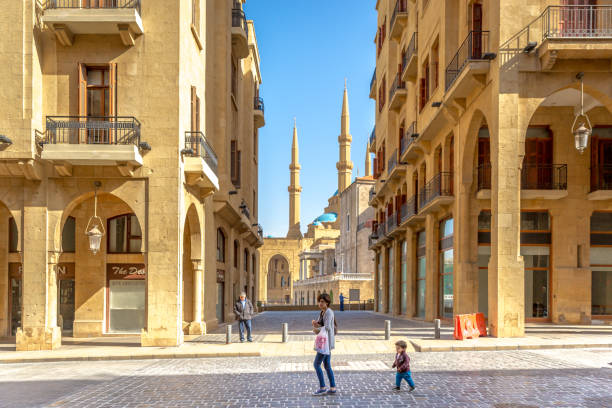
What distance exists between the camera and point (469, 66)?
2002 centimetres

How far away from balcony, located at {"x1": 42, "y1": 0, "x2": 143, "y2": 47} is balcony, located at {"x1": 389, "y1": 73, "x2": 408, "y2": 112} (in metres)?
19.8

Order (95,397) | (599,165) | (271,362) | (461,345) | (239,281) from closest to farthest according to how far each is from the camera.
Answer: (95,397)
(271,362)
(461,345)
(599,165)
(239,281)

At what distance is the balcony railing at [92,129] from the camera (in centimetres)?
1784

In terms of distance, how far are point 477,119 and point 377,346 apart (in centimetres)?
940

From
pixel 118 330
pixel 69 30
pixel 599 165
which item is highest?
pixel 69 30

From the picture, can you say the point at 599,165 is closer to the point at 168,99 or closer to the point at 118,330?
the point at 168,99

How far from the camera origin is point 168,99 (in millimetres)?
18328

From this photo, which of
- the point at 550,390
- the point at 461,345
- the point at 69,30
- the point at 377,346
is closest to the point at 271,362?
the point at 377,346

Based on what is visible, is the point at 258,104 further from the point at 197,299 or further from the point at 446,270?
the point at 197,299

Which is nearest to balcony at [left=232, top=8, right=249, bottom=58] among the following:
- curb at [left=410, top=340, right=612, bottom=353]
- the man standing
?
the man standing

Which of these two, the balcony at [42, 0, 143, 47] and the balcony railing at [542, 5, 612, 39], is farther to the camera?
the balcony railing at [542, 5, 612, 39]

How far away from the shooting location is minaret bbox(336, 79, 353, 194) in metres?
111

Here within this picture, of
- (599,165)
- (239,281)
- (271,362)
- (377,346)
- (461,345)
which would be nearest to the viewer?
(271,362)

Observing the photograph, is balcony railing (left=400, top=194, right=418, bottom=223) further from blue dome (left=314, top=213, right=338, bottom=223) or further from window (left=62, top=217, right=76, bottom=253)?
blue dome (left=314, top=213, right=338, bottom=223)
